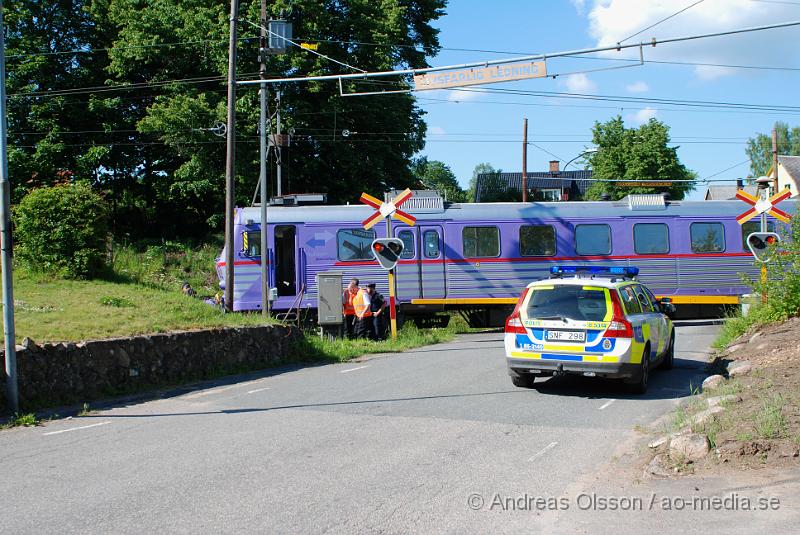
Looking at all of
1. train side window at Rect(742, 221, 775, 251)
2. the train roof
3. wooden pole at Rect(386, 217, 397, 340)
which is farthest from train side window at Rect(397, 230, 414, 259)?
train side window at Rect(742, 221, 775, 251)

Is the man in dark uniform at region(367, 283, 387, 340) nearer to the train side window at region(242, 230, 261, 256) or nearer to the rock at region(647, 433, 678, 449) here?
the train side window at region(242, 230, 261, 256)

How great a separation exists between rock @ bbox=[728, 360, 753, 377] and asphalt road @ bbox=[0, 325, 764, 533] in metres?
0.70

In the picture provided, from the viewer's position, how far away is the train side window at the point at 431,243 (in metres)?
22.0

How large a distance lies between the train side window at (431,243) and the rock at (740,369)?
11367mm

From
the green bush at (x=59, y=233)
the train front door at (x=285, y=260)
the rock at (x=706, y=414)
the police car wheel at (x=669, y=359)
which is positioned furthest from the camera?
the train front door at (x=285, y=260)

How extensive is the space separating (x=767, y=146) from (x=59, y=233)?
9116 centimetres

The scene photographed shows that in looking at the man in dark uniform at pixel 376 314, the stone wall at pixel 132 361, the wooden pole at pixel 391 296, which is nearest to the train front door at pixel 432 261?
the man in dark uniform at pixel 376 314

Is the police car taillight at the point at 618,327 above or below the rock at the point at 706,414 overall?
above

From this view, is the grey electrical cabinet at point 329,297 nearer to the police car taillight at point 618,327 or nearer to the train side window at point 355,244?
the train side window at point 355,244

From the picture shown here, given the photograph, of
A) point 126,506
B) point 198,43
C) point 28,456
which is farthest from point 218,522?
point 198,43

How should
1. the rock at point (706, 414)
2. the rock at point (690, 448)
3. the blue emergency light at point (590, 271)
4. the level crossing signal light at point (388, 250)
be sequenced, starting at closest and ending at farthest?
the rock at point (690, 448) < the rock at point (706, 414) < the blue emergency light at point (590, 271) < the level crossing signal light at point (388, 250)

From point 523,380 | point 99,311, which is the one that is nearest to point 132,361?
point 99,311

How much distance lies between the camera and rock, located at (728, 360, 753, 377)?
10.8 m

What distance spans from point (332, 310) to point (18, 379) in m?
8.89
